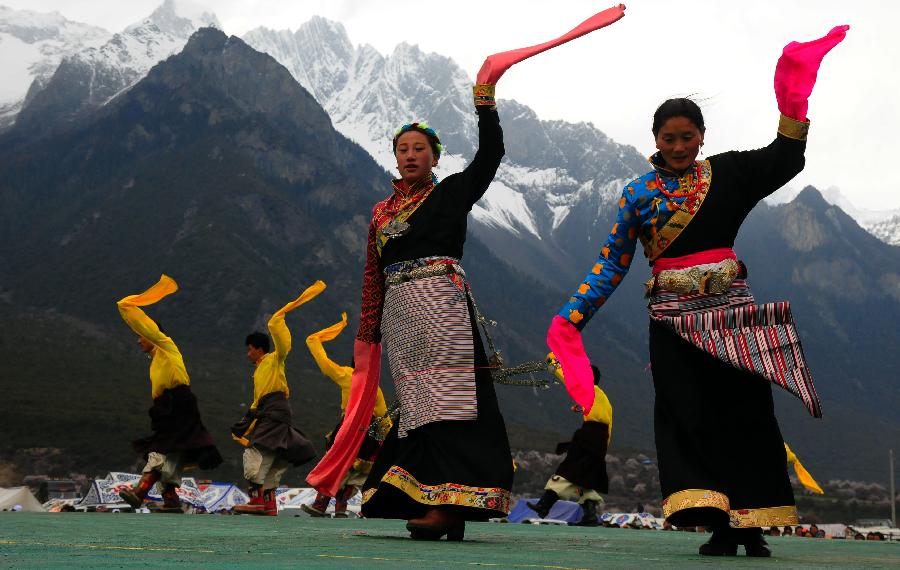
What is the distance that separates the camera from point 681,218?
4879 millimetres

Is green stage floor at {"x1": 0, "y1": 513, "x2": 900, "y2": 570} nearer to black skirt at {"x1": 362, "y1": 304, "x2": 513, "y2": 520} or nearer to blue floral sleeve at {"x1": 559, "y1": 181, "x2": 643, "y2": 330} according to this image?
black skirt at {"x1": 362, "y1": 304, "x2": 513, "y2": 520}

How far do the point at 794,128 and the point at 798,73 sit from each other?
0.22m

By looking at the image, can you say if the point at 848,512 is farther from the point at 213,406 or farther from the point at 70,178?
the point at 70,178

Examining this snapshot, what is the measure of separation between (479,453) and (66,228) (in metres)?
73.3

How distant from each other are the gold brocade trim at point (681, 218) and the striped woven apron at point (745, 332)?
0.70 feet

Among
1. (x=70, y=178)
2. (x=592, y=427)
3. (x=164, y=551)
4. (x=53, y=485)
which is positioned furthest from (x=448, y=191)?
(x=70, y=178)

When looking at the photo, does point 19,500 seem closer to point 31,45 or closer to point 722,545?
point 722,545

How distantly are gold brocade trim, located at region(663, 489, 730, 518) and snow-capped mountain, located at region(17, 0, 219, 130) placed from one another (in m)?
101

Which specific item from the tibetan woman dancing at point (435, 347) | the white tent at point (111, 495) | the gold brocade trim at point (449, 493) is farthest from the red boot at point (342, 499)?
the gold brocade trim at point (449, 493)

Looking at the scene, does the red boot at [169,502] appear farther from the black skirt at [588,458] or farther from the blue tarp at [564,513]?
the blue tarp at [564,513]

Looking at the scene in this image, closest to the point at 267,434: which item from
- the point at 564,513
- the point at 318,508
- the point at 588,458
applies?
the point at 318,508

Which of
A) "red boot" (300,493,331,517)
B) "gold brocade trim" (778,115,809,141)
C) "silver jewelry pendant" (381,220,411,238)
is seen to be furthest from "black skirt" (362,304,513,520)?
"red boot" (300,493,331,517)

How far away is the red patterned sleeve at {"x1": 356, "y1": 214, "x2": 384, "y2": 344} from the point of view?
5.87 meters

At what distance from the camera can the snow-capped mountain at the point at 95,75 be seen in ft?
341
